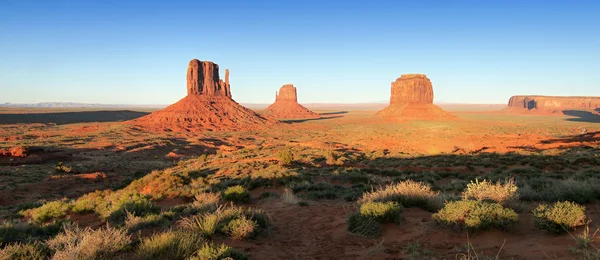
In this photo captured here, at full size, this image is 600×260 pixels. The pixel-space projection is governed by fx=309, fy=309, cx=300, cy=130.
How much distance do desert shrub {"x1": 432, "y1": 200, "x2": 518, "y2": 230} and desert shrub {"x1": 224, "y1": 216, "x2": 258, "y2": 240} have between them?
3.51 metres

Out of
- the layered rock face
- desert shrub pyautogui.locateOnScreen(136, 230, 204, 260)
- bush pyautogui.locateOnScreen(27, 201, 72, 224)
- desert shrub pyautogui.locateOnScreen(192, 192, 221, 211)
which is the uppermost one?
the layered rock face

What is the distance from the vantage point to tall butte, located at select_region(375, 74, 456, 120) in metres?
103

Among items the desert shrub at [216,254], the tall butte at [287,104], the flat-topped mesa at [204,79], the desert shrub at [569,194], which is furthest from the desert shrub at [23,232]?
the tall butte at [287,104]

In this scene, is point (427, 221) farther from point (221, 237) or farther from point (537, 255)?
point (221, 237)

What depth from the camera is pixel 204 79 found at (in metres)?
84.7

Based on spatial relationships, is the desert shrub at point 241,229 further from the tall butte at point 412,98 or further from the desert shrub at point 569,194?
the tall butte at point 412,98

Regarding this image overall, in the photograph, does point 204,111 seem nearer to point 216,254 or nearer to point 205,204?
point 205,204

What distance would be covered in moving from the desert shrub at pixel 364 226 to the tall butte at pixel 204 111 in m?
62.2

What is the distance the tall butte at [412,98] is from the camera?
103m

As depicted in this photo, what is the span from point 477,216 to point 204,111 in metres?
75.5

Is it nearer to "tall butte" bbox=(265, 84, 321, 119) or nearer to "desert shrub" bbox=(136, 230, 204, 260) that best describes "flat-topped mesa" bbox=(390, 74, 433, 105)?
"tall butte" bbox=(265, 84, 321, 119)

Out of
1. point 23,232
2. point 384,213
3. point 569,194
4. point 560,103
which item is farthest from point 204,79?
point 560,103

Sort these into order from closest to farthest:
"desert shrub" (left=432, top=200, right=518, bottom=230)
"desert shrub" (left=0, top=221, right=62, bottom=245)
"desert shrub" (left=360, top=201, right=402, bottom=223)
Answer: "desert shrub" (left=432, top=200, right=518, bottom=230) < "desert shrub" (left=360, top=201, right=402, bottom=223) < "desert shrub" (left=0, top=221, right=62, bottom=245)

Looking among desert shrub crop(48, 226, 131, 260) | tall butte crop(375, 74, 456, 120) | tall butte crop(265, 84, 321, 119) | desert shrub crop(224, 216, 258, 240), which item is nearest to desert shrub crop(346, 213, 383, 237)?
desert shrub crop(224, 216, 258, 240)
